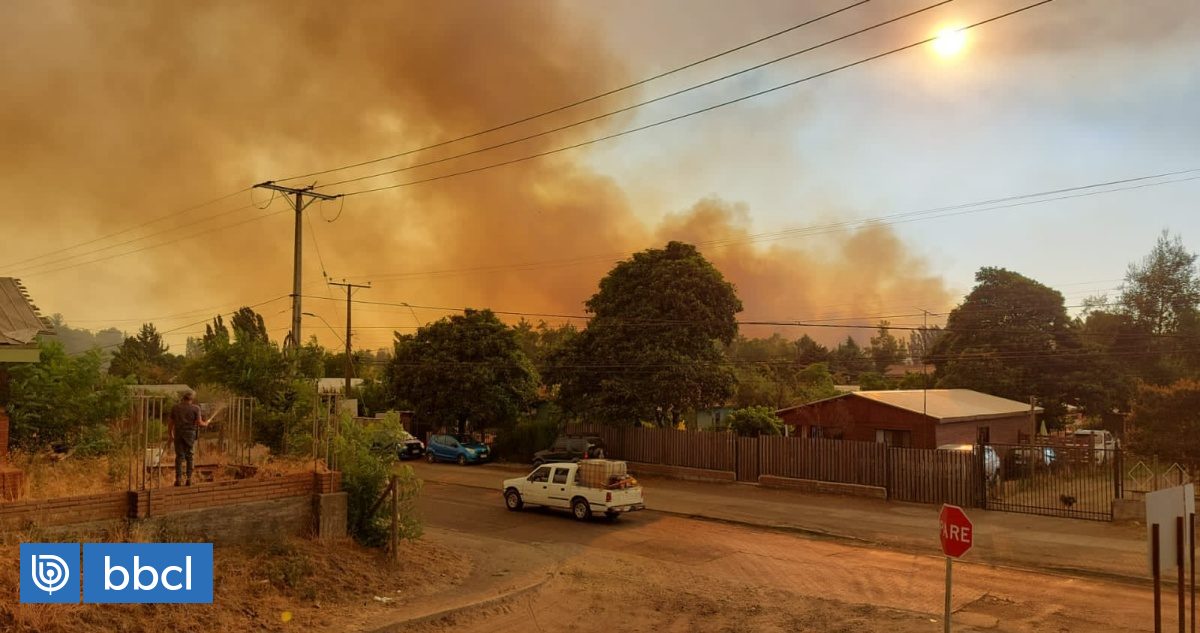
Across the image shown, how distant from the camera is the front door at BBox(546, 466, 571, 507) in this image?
67.9 feet

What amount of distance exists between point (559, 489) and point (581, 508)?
899 mm

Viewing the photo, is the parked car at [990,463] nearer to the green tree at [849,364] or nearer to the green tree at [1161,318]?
the green tree at [1161,318]

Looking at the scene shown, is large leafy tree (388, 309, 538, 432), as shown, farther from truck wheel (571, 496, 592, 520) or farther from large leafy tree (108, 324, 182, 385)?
large leafy tree (108, 324, 182, 385)

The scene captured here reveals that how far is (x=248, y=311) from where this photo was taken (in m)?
55.7

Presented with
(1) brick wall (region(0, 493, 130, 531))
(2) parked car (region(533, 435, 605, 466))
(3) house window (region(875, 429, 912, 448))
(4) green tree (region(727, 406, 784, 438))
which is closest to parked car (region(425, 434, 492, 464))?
(2) parked car (region(533, 435, 605, 466))

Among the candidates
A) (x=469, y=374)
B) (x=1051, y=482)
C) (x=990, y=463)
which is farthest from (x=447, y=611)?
(x=469, y=374)

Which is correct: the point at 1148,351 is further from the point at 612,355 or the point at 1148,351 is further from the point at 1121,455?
the point at 612,355

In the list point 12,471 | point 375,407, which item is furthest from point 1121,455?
point 375,407

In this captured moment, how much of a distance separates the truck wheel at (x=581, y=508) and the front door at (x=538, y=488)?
107cm

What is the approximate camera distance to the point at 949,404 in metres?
35.3

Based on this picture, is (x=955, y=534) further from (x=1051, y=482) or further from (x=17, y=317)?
(x=17, y=317)

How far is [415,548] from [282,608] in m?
4.36

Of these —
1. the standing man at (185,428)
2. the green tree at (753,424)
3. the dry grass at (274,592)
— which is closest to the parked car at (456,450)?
the green tree at (753,424)

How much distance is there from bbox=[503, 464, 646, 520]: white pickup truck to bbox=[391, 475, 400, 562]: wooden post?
287 inches
